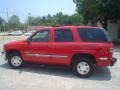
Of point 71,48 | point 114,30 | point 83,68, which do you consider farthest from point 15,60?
point 114,30

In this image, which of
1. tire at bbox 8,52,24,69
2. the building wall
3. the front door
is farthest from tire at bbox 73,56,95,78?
the building wall

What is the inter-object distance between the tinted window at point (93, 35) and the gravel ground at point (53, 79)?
4.85 feet

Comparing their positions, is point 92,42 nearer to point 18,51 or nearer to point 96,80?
point 96,80

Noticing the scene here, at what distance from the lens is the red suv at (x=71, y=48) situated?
8602mm

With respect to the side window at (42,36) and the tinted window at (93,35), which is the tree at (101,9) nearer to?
the tinted window at (93,35)

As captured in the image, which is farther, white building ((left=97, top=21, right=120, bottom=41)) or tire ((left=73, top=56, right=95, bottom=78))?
white building ((left=97, top=21, right=120, bottom=41))

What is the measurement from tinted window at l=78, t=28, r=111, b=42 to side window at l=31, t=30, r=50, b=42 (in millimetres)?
1377

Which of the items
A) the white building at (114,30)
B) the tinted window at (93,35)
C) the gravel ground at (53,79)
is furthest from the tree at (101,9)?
the tinted window at (93,35)

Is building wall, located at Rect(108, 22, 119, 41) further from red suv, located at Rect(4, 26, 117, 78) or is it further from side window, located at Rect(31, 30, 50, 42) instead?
side window, located at Rect(31, 30, 50, 42)

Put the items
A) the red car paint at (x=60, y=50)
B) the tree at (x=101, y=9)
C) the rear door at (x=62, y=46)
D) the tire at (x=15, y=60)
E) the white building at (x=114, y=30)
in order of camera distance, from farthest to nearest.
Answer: the white building at (x=114, y=30)
the tree at (x=101, y=9)
the tire at (x=15, y=60)
the rear door at (x=62, y=46)
the red car paint at (x=60, y=50)

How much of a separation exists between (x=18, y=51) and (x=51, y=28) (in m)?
1.87

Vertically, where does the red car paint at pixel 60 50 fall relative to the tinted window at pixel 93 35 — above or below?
below

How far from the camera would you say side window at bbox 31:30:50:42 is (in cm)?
947

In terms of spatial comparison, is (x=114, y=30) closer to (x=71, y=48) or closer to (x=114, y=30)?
(x=114, y=30)
